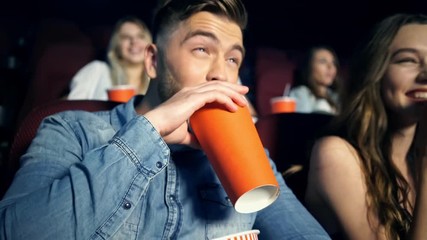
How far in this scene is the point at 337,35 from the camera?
446 cm

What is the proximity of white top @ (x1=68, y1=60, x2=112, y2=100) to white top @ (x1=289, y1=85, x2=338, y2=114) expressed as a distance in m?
1.25

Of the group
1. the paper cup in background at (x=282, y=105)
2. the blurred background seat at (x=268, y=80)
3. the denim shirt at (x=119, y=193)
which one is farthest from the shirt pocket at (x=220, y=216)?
the blurred background seat at (x=268, y=80)

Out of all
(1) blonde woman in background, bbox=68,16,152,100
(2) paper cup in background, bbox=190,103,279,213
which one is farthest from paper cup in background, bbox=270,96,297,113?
(2) paper cup in background, bbox=190,103,279,213

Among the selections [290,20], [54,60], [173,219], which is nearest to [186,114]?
[173,219]

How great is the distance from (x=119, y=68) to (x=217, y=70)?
163cm

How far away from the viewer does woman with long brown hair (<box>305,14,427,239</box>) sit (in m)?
0.87

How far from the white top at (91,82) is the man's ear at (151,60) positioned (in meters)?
1.12

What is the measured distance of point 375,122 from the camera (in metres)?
1.04

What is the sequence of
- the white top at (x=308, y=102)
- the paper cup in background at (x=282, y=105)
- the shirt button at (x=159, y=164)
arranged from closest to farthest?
the shirt button at (x=159, y=164) < the paper cup in background at (x=282, y=105) < the white top at (x=308, y=102)

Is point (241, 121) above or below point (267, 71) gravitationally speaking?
above

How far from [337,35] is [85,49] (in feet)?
9.97

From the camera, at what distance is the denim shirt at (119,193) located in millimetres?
556

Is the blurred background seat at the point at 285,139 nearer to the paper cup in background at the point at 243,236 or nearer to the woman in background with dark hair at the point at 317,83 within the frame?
the paper cup in background at the point at 243,236

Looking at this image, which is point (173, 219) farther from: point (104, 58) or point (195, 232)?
point (104, 58)
